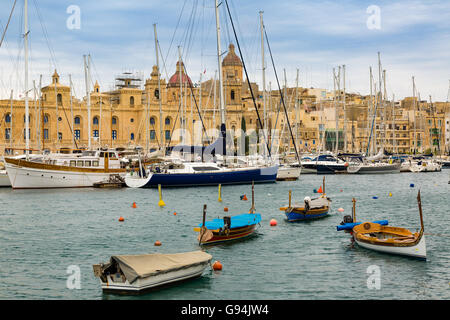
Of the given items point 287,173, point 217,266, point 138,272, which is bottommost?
point 217,266

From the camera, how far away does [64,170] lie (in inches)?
1855

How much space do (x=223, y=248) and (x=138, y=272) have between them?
6472 millimetres

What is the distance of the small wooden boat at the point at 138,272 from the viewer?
1634 cm

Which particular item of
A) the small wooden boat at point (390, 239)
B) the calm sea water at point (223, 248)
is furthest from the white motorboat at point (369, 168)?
the small wooden boat at point (390, 239)

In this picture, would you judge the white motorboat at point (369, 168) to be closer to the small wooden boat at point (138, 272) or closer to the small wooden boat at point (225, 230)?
the small wooden boat at point (225, 230)

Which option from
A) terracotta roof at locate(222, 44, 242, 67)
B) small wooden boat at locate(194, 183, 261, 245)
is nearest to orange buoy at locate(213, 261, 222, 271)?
small wooden boat at locate(194, 183, 261, 245)

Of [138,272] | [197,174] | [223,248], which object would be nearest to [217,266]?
[223,248]

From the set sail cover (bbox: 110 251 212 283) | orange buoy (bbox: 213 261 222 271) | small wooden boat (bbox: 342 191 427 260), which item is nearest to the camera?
sail cover (bbox: 110 251 212 283)

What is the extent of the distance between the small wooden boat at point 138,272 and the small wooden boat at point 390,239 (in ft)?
24.0

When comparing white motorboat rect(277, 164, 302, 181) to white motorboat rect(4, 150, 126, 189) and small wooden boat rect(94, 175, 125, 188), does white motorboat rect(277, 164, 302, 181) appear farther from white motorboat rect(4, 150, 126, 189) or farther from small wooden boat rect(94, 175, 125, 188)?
small wooden boat rect(94, 175, 125, 188)

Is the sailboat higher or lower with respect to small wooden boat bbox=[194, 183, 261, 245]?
higher

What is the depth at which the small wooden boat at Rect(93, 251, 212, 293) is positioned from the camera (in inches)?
643

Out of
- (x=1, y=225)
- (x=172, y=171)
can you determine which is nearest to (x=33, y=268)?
(x=1, y=225)

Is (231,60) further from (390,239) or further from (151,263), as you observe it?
(151,263)
